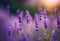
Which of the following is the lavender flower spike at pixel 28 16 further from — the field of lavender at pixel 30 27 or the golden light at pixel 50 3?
the golden light at pixel 50 3

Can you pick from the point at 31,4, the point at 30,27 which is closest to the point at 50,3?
the point at 31,4

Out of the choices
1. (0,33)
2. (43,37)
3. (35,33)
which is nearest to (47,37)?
(43,37)

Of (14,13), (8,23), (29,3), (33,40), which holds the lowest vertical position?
(33,40)

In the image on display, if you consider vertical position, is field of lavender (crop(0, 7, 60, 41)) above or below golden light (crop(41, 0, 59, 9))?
below

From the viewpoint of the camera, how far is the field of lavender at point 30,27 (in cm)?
136

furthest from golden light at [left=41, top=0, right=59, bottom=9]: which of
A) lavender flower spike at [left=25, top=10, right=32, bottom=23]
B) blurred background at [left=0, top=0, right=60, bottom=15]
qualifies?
lavender flower spike at [left=25, top=10, right=32, bottom=23]

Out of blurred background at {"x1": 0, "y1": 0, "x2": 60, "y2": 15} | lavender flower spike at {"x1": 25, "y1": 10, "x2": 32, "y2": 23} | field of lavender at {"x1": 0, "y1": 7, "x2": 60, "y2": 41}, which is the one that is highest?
blurred background at {"x1": 0, "y1": 0, "x2": 60, "y2": 15}

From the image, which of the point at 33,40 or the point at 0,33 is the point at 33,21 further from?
the point at 0,33

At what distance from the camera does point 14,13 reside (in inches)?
55.5

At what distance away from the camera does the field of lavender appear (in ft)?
4.48

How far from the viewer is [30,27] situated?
140cm

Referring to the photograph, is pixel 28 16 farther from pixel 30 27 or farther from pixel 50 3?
pixel 50 3

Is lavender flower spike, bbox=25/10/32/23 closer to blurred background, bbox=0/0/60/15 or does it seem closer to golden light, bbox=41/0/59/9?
blurred background, bbox=0/0/60/15

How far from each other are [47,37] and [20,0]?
57 cm
